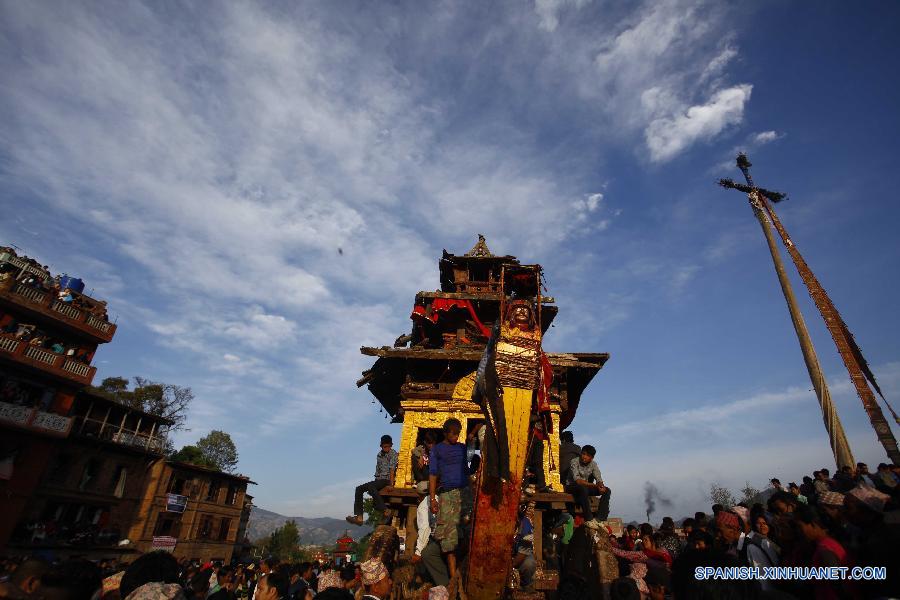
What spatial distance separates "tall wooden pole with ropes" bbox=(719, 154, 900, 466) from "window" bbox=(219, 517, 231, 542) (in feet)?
136

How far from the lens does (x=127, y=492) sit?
98.1ft

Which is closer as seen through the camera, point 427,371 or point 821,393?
point 427,371

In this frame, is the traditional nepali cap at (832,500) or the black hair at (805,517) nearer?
the black hair at (805,517)

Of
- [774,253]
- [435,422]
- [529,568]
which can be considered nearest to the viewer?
[529,568]

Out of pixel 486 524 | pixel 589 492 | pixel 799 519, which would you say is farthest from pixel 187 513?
pixel 799 519

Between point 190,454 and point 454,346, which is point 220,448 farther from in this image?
point 454,346

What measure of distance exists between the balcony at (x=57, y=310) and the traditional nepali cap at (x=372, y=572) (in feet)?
91.4

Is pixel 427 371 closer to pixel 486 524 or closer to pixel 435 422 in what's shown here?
pixel 435 422

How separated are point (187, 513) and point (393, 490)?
101ft

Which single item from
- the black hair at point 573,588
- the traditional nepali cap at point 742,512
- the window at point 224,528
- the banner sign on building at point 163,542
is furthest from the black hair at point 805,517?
the window at point 224,528

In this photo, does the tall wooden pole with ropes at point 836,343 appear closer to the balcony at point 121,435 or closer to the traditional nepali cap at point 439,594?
the traditional nepali cap at point 439,594

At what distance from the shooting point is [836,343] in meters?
20.0

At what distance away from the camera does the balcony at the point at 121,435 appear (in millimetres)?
27516

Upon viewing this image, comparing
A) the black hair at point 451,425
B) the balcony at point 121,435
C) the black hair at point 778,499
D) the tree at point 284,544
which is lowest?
the tree at point 284,544
